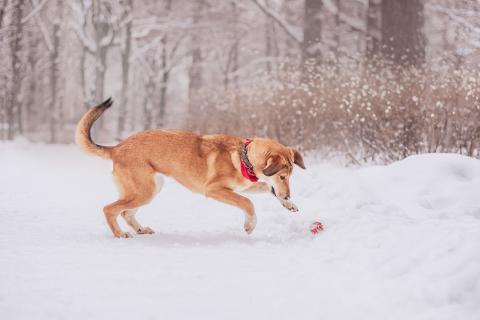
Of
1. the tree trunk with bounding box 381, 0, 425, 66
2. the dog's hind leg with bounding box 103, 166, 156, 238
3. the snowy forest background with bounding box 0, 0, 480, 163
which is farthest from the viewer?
the tree trunk with bounding box 381, 0, 425, 66

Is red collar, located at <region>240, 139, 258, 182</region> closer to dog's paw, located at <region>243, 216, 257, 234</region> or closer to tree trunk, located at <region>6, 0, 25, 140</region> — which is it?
dog's paw, located at <region>243, 216, 257, 234</region>

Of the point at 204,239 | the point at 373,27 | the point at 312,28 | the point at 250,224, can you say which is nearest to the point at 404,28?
the point at 373,27

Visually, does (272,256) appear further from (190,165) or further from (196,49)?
(196,49)

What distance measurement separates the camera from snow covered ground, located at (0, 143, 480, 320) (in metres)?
3.02

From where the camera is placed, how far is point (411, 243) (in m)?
3.91

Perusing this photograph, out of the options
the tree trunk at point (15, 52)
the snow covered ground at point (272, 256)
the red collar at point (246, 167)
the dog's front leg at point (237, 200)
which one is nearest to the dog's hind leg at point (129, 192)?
the snow covered ground at point (272, 256)

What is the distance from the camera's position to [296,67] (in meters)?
12.5

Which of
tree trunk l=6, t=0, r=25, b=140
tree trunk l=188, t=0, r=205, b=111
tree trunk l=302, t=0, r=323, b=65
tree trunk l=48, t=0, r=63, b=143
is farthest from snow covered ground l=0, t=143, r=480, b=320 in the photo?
tree trunk l=188, t=0, r=205, b=111

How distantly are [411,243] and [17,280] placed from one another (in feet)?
9.11

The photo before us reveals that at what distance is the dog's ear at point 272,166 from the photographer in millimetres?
4668

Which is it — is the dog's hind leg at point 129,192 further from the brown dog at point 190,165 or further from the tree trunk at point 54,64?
the tree trunk at point 54,64

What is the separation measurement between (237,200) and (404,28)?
9.47m

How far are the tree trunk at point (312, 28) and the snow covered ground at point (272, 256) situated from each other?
369 inches

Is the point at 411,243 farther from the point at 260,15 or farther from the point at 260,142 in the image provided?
the point at 260,15
